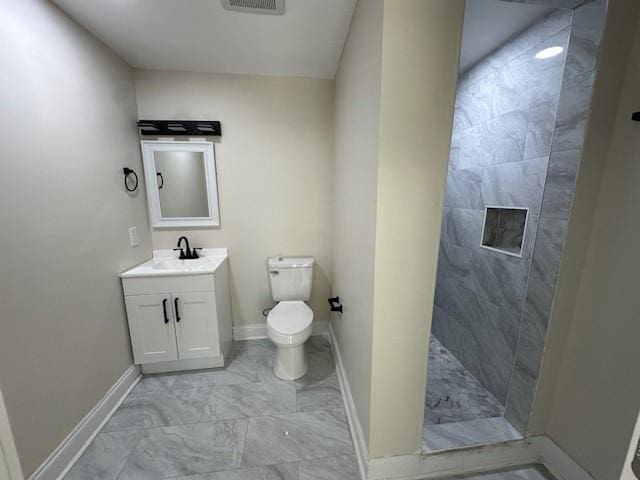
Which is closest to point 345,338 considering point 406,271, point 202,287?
point 406,271

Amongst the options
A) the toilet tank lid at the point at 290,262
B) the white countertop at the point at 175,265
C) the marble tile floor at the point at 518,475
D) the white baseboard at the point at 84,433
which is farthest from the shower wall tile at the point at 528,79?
the white baseboard at the point at 84,433

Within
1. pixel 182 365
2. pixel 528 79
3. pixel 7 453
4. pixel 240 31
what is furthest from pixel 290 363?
pixel 528 79

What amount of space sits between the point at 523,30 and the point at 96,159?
2.75 m

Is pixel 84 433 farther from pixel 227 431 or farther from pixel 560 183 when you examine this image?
pixel 560 183

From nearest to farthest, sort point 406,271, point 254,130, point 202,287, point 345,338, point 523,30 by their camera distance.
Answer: point 406,271, point 523,30, point 345,338, point 202,287, point 254,130

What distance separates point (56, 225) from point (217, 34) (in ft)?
4.80

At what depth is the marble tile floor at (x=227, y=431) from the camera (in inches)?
49.7

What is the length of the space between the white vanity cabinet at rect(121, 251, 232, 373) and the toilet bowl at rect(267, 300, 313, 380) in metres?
0.47

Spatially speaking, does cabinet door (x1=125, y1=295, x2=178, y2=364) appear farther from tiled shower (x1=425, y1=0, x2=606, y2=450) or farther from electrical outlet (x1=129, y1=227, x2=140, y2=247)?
tiled shower (x1=425, y1=0, x2=606, y2=450)

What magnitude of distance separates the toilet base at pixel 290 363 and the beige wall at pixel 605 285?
1466 mm

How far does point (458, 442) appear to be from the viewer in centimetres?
128

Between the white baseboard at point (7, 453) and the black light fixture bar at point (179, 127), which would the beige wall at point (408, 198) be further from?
the black light fixture bar at point (179, 127)

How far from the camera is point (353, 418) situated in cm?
143

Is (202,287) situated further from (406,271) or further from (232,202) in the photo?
(406,271)
